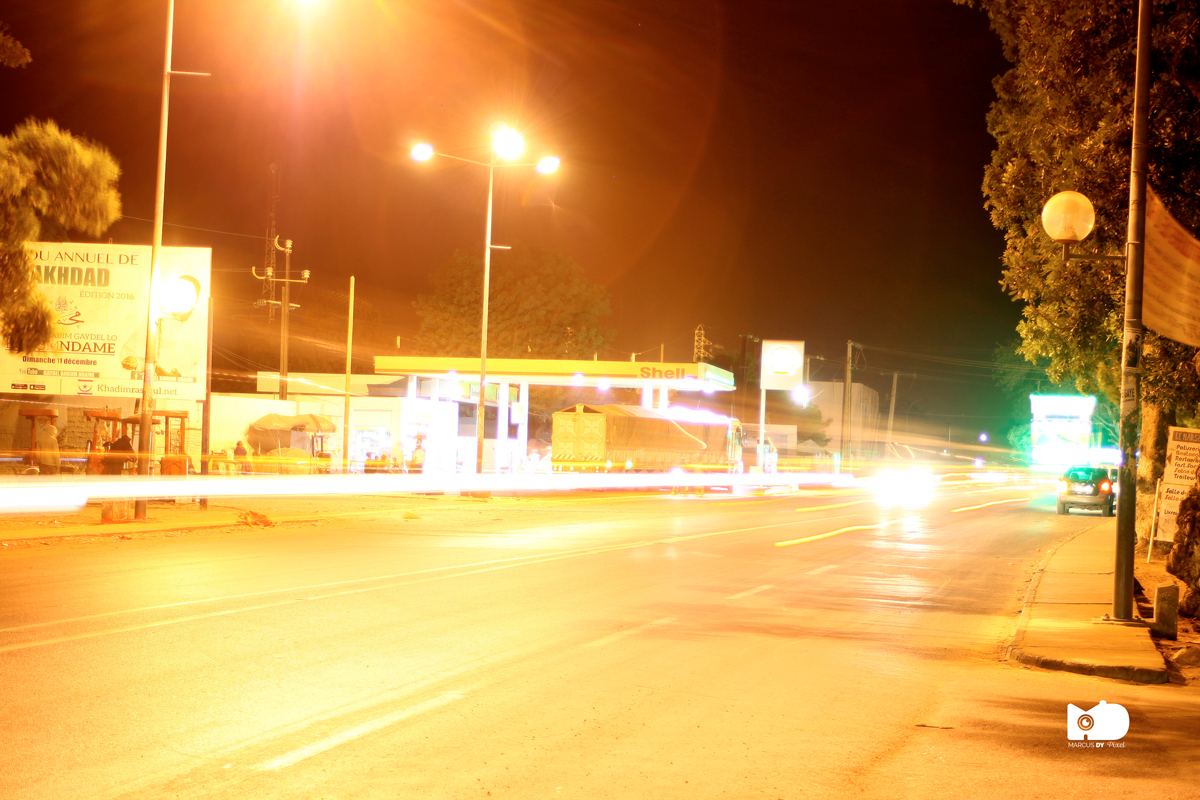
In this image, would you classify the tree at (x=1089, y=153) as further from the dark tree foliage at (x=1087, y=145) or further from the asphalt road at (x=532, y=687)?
the asphalt road at (x=532, y=687)

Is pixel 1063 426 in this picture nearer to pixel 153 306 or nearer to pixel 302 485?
pixel 302 485

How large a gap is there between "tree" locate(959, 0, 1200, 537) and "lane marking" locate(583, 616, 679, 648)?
9950 millimetres

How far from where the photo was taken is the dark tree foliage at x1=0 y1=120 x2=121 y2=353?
14.7 metres

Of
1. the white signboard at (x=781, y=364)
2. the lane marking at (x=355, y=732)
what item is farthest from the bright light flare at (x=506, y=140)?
the white signboard at (x=781, y=364)

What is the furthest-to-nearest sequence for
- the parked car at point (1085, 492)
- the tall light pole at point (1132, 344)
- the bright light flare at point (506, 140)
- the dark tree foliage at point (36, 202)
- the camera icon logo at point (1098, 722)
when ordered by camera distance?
the parked car at point (1085, 492) → the bright light flare at point (506, 140) → the dark tree foliage at point (36, 202) → the tall light pole at point (1132, 344) → the camera icon logo at point (1098, 722)

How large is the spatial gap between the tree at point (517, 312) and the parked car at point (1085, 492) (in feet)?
122

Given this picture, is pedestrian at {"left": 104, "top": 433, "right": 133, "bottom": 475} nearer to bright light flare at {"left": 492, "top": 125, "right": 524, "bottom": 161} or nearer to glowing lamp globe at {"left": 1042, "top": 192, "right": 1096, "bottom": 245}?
bright light flare at {"left": 492, "top": 125, "right": 524, "bottom": 161}

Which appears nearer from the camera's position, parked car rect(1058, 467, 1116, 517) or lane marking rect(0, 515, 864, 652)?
lane marking rect(0, 515, 864, 652)

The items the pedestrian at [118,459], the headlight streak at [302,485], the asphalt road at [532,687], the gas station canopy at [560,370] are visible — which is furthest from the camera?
the gas station canopy at [560,370]

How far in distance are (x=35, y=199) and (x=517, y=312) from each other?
173ft

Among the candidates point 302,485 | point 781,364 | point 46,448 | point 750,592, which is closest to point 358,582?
point 750,592

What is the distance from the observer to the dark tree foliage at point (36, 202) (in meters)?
14.7

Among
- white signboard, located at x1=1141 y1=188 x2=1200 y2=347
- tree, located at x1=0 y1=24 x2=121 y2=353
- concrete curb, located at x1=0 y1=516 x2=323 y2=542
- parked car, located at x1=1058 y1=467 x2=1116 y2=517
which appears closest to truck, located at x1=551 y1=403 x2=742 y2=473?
parked car, located at x1=1058 y1=467 x2=1116 y2=517

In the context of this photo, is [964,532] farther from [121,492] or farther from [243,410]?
[243,410]
